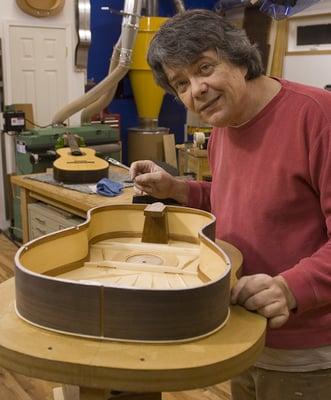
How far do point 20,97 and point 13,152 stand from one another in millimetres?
497

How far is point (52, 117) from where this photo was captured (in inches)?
181

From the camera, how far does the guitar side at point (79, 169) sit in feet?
8.98

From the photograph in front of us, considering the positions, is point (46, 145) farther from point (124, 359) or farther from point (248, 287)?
point (124, 359)

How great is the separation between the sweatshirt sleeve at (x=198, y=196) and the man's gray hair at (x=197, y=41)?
0.40 metres

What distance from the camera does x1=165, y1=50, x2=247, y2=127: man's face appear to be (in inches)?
39.8

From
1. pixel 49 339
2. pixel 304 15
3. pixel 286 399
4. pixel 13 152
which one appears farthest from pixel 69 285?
pixel 304 15

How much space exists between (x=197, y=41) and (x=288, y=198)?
37 cm

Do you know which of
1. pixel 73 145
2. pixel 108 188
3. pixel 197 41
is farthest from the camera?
pixel 73 145

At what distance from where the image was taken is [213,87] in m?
1.02

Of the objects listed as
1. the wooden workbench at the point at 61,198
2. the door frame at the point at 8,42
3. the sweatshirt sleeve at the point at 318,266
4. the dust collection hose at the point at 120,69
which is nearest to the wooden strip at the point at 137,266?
the sweatshirt sleeve at the point at 318,266

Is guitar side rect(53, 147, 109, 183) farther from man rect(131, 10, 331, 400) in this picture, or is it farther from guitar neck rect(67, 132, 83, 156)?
man rect(131, 10, 331, 400)

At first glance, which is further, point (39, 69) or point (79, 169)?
point (39, 69)

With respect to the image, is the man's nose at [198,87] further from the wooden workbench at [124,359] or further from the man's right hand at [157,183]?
the wooden workbench at [124,359]

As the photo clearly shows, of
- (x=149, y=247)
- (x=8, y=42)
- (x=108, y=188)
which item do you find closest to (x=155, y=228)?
(x=149, y=247)
